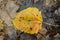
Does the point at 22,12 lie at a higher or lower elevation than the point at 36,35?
higher

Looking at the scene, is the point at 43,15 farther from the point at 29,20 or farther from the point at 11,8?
the point at 11,8

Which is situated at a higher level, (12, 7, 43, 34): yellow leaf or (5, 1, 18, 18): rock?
(5, 1, 18, 18): rock

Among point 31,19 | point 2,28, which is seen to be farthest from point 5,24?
point 31,19

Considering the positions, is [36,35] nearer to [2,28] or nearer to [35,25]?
[35,25]

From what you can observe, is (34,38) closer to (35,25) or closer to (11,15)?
(35,25)

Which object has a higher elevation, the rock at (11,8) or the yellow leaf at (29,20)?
the rock at (11,8)

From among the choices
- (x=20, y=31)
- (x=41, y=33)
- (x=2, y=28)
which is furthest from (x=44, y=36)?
(x=2, y=28)

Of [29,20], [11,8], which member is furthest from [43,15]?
[11,8]

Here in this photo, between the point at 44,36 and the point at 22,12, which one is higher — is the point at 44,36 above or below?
below
